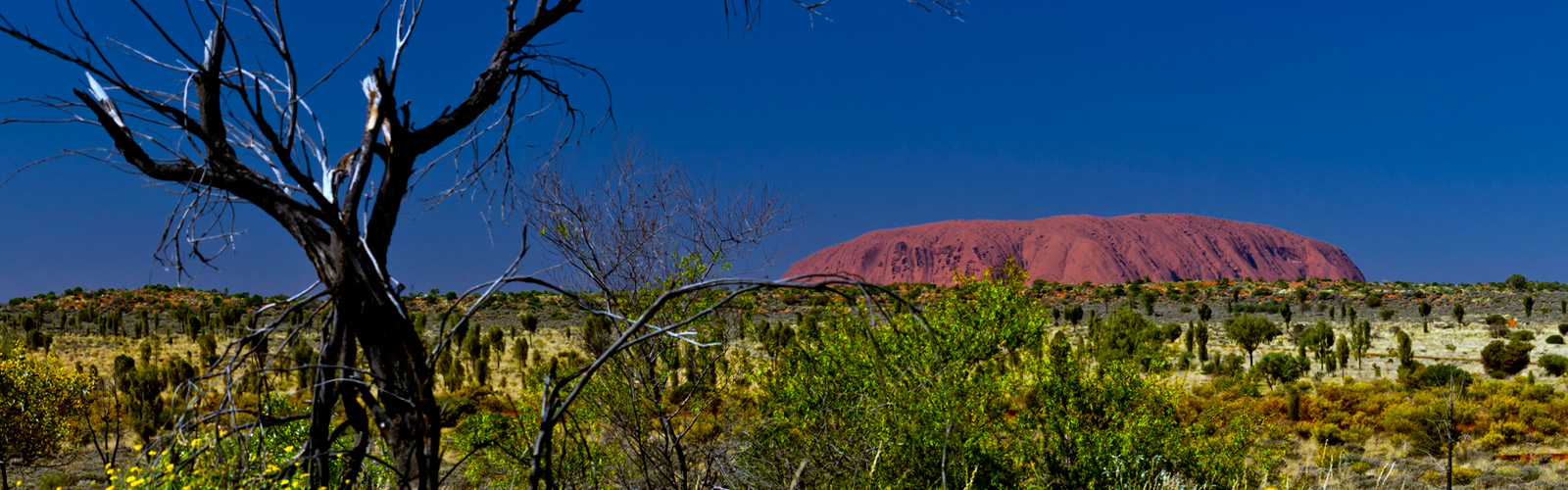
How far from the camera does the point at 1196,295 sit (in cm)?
6512

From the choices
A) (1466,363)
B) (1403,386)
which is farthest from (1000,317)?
(1466,363)

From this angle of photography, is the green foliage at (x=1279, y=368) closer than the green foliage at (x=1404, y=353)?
Yes

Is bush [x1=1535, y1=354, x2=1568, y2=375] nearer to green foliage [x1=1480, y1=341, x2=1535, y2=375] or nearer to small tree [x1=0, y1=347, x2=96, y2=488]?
green foliage [x1=1480, y1=341, x2=1535, y2=375]

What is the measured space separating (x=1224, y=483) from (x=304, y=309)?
11805 millimetres

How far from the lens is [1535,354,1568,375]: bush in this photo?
27938 millimetres

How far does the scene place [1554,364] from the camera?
28.1 m

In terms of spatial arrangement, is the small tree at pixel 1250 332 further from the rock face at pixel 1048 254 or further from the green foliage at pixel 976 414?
the rock face at pixel 1048 254

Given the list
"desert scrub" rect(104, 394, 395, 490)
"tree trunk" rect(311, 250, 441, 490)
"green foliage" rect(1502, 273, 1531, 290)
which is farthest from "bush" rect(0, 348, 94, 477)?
"green foliage" rect(1502, 273, 1531, 290)

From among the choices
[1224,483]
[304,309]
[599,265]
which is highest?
[599,265]

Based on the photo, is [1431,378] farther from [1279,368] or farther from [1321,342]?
[1321,342]

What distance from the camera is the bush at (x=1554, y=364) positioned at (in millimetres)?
27938

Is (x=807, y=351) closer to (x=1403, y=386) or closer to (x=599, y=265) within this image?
(x=599, y=265)

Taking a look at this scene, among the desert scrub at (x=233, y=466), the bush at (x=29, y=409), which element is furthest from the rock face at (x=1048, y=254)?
the desert scrub at (x=233, y=466)

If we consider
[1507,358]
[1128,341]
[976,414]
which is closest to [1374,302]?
[1507,358]
